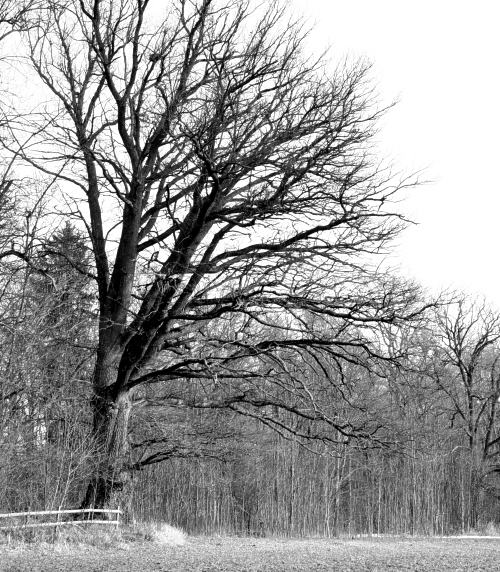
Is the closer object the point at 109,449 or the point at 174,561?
the point at 174,561

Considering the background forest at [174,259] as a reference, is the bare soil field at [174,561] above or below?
below

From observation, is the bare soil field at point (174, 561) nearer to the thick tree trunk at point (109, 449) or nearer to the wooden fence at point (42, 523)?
the wooden fence at point (42, 523)

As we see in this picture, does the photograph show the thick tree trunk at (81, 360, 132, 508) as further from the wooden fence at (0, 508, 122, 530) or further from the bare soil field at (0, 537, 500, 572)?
the bare soil field at (0, 537, 500, 572)

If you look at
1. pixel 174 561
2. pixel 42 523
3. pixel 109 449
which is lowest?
pixel 174 561

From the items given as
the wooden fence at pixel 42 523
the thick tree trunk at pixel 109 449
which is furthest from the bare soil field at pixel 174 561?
the thick tree trunk at pixel 109 449

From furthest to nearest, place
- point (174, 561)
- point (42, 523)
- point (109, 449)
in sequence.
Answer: point (109, 449) < point (42, 523) < point (174, 561)

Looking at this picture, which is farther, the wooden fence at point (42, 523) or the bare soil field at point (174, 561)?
the wooden fence at point (42, 523)

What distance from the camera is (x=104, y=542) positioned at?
14031mm

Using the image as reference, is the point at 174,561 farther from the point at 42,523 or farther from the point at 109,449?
the point at 109,449

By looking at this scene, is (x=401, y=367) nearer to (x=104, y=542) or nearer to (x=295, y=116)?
(x=295, y=116)

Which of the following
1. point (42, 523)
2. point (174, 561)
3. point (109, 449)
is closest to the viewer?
point (174, 561)

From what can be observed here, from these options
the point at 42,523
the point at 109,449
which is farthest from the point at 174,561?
the point at 109,449

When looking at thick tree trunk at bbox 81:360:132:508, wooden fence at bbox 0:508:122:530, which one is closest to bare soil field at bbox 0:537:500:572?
wooden fence at bbox 0:508:122:530

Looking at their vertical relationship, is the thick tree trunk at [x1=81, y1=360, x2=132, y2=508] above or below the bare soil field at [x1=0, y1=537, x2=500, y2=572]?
above
